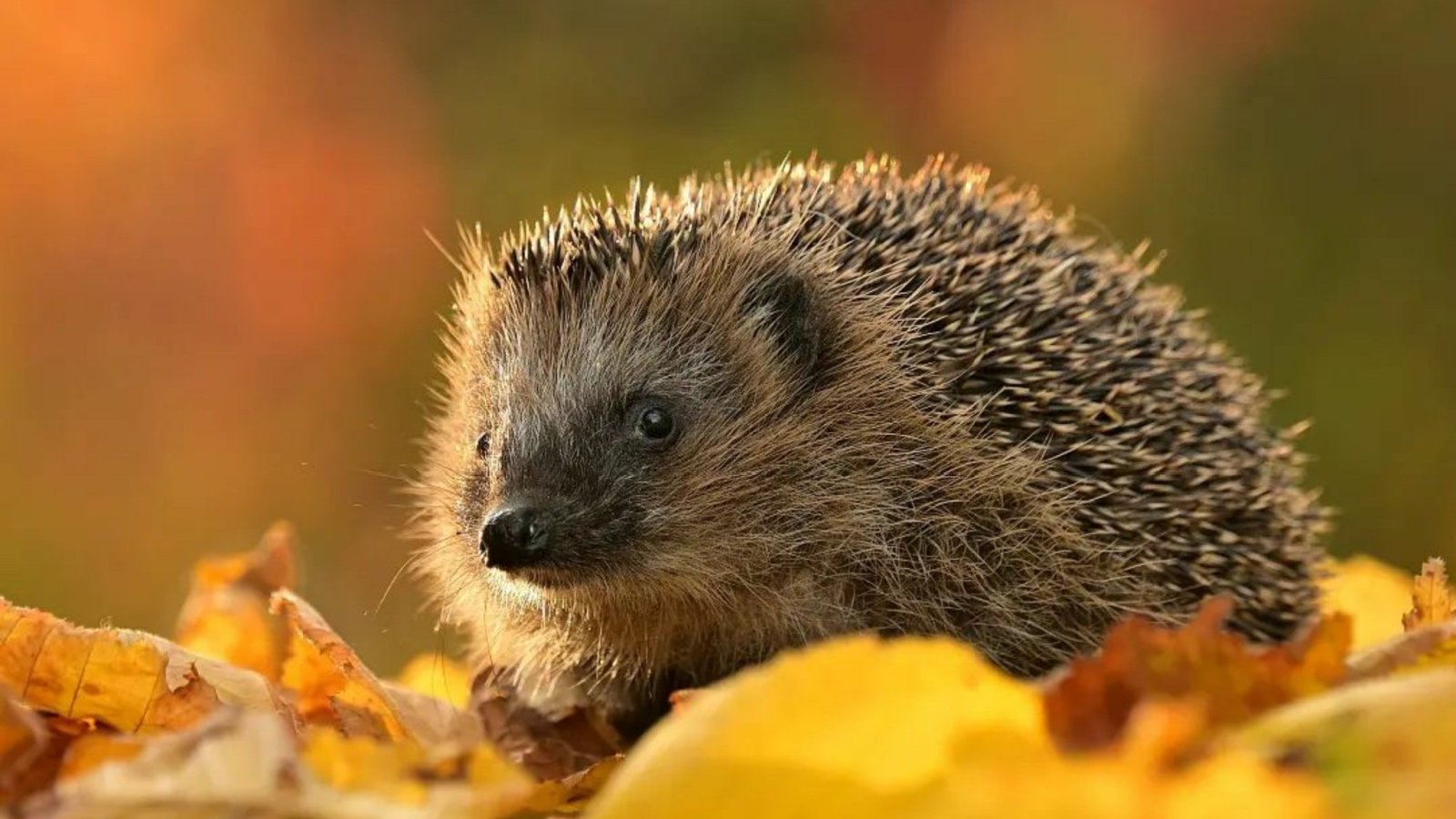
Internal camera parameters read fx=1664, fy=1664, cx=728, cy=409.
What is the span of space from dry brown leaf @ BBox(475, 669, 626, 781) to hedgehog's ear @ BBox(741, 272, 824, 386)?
0.62 metres

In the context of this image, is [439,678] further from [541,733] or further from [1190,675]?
[1190,675]

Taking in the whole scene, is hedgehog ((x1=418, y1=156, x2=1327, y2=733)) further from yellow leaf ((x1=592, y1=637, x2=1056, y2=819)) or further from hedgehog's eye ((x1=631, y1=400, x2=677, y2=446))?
yellow leaf ((x1=592, y1=637, x2=1056, y2=819))

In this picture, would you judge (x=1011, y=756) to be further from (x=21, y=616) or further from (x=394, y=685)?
(x=394, y=685)

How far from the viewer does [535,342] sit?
8.39 ft

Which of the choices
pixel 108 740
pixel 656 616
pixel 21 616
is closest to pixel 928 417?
pixel 656 616

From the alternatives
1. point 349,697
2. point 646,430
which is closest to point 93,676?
point 349,697

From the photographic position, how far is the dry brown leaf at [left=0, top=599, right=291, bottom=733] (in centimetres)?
154

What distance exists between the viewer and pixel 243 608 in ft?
7.78

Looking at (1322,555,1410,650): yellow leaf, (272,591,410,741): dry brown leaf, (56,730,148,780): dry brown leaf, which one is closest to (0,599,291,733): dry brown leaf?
(272,591,410,741): dry brown leaf

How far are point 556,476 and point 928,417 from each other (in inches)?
21.5

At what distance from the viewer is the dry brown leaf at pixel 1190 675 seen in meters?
1.07

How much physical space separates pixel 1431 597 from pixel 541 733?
1255 millimetres

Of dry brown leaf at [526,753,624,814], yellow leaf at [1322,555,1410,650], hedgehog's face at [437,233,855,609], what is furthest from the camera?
yellow leaf at [1322,555,1410,650]

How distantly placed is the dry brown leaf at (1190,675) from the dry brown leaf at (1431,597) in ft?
1.89
